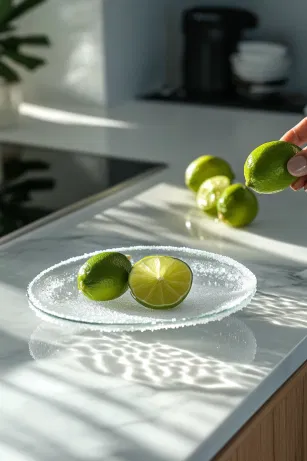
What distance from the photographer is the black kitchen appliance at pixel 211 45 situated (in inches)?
97.1

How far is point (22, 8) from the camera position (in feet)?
7.77

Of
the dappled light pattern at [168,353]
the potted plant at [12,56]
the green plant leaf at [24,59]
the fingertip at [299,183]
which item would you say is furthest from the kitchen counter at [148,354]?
the green plant leaf at [24,59]

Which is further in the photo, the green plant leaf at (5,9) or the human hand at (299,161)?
the green plant leaf at (5,9)

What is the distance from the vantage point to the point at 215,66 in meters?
2.52

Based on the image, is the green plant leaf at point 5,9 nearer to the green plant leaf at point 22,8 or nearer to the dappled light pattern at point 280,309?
the green plant leaf at point 22,8

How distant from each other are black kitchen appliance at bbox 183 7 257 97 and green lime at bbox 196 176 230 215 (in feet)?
3.11

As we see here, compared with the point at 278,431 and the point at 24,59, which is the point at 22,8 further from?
the point at 278,431

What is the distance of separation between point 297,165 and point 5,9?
4.17 feet

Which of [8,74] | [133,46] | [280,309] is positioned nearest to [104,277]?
[280,309]

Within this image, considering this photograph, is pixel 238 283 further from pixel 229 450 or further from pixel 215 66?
pixel 215 66

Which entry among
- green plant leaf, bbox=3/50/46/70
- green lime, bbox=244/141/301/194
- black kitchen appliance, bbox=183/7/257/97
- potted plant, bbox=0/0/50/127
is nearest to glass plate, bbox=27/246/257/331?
green lime, bbox=244/141/301/194

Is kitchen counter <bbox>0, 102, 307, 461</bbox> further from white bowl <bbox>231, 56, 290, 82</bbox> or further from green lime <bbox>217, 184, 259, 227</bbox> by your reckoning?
white bowl <bbox>231, 56, 290, 82</bbox>

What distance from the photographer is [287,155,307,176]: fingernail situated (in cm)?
132

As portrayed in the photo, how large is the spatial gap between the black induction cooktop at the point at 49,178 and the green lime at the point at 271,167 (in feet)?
1.42
